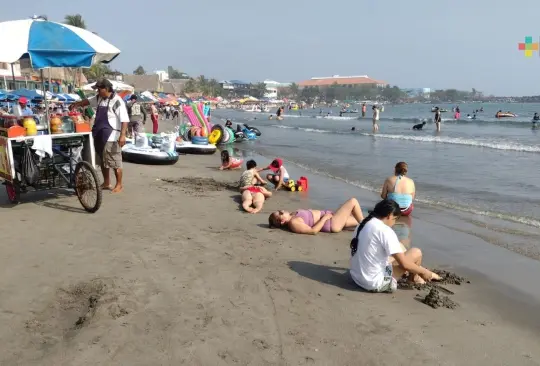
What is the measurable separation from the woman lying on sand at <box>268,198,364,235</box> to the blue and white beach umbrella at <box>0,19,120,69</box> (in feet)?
11.9

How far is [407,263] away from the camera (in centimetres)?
414

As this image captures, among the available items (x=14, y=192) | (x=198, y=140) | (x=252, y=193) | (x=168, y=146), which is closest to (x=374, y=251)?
(x=252, y=193)

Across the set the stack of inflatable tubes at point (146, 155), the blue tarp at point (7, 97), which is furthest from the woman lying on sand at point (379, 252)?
the blue tarp at point (7, 97)

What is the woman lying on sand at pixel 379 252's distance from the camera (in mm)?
4020

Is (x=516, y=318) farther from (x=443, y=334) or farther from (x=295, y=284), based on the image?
(x=295, y=284)

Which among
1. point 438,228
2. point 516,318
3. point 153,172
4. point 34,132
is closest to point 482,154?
point 438,228

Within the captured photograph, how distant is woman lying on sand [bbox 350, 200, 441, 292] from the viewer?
13.2 ft

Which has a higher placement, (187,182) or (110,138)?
(110,138)

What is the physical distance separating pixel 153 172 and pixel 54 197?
368 cm

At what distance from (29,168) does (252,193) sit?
3.52 meters

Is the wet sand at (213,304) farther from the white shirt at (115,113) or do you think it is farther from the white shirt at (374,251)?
the white shirt at (115,113)

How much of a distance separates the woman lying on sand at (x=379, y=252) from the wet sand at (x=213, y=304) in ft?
0.53

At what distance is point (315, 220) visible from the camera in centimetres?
627

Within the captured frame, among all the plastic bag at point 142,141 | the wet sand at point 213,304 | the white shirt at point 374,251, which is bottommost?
the wet sand at point 213,304
